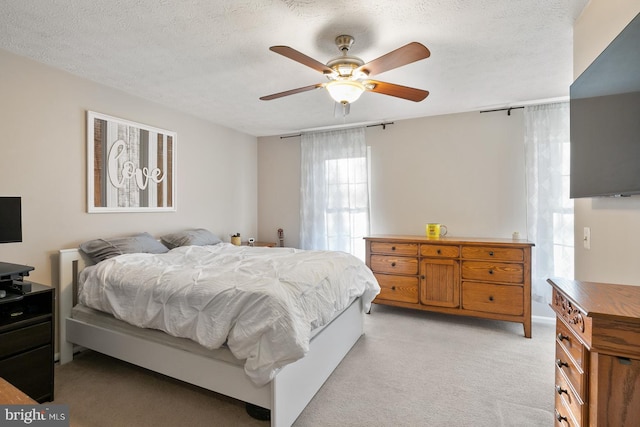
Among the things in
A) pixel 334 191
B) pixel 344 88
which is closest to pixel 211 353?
pixel 344 88

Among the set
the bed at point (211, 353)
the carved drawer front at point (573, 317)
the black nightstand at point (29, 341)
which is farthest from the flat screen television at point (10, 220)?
the carved drawer front at point (573, 317)

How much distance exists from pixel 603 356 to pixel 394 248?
2723mm

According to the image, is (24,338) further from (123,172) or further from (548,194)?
(548,194)

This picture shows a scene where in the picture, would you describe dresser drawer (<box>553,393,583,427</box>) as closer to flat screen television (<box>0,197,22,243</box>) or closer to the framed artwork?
flat screen television (<box>0,197,22,243</box>)

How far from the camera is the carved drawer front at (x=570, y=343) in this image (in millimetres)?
1061

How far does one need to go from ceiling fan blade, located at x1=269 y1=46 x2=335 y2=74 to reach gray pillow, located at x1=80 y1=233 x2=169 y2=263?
221 centimetres

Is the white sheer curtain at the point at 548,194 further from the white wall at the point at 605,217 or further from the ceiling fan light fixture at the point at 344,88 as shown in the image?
the ceiling fan light fixture at the point at 344,88

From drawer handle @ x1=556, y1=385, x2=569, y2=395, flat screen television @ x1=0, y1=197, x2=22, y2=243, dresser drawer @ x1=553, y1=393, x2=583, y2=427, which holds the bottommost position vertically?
dresser drawer @ x1=553, y1=393, x2=583, y2=427

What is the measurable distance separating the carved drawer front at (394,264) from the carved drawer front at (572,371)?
7.21ft

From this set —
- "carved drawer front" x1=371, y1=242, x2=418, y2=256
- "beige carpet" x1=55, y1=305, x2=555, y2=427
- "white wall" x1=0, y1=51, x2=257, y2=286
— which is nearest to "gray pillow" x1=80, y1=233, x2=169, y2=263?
"white wall" x1=0, y1=51, x2=257, y2=286

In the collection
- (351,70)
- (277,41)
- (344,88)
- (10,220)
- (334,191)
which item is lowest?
(10,220)

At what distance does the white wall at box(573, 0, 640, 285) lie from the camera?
1.38 meters

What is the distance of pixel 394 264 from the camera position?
3648 mm

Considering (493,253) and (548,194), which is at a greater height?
(548,194)
